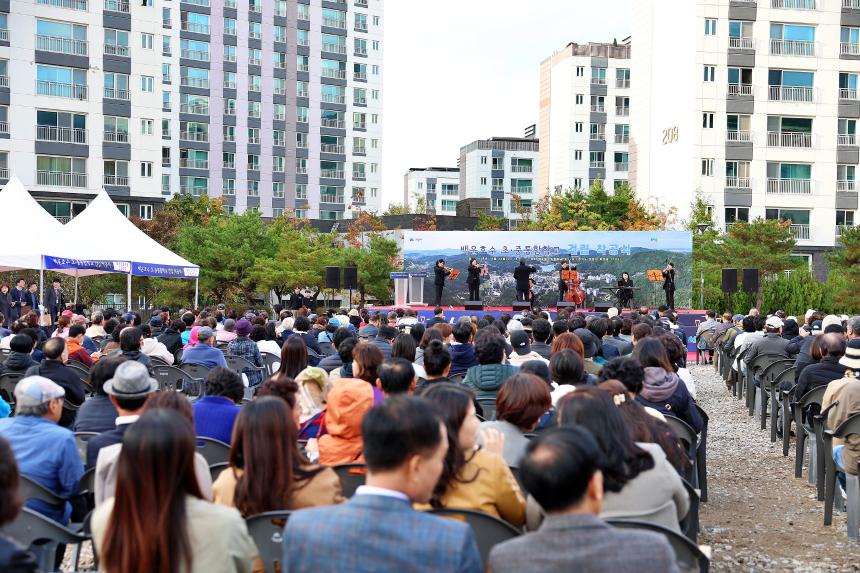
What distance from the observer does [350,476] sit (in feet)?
13.2

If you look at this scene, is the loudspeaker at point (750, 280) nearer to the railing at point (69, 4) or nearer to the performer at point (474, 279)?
the performer at point (474, 279)

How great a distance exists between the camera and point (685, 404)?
20.6 feet

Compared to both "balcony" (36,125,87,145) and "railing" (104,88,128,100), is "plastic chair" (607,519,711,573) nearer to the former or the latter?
"balcony" (36,125,87,145)

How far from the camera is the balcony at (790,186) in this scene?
1650 inches

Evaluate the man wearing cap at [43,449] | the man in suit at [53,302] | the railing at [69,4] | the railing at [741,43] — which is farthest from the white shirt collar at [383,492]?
the railing at [741,43]

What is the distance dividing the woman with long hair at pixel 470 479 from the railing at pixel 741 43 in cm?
4200

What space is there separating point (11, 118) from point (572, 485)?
4066 cm

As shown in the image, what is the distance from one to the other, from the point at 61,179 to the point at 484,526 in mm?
40014

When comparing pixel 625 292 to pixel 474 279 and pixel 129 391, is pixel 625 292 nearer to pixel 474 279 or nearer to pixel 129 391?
pixel 474 279

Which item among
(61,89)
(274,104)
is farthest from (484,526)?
(274,104)

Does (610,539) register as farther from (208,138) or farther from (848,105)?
(208,138)

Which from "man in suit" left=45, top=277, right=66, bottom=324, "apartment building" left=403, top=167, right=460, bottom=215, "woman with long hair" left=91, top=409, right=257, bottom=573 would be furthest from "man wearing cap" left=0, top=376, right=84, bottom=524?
"apartment building" left=403, top=167, right=460, bottom=215

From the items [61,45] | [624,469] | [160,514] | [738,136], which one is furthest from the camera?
[738,136]

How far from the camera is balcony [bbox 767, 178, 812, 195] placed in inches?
1650
